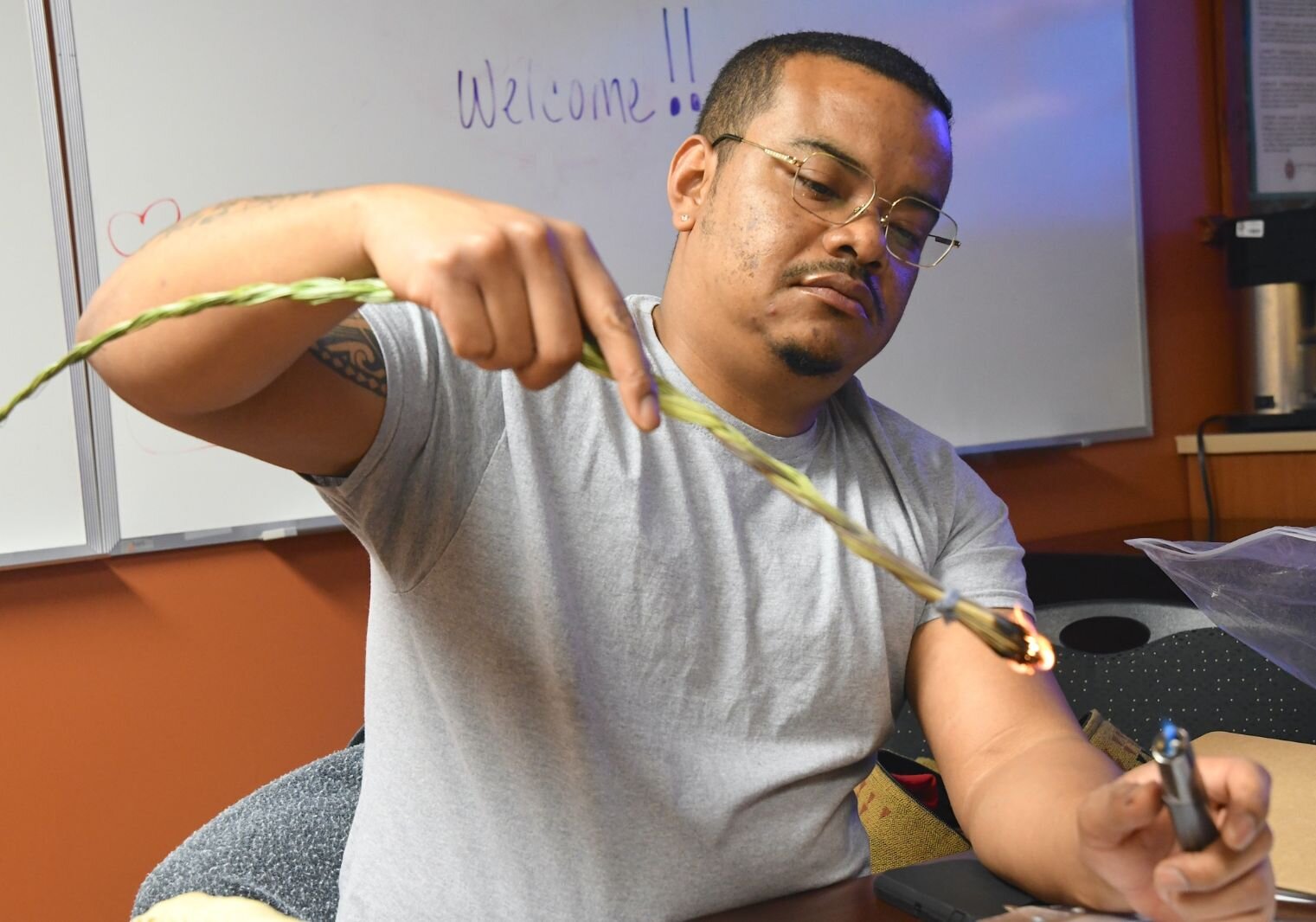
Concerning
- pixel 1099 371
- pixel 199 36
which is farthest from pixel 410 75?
pixel 1099 371

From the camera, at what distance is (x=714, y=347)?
40.7 inches

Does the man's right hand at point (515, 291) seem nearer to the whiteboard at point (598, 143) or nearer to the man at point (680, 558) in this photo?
the man at point (680, 558)

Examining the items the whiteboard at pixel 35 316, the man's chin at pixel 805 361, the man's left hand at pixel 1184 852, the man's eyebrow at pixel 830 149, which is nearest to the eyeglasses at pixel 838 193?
the man's eyebrow at pixel 830 149

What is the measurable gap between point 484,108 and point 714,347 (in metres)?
0.90

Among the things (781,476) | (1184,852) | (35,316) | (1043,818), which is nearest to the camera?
(781,476)

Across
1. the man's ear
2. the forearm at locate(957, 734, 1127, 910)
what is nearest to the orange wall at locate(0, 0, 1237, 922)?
the man's ear

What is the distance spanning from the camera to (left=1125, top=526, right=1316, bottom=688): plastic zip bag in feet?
3.17

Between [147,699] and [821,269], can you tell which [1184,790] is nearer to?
[821,269]

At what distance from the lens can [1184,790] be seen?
494mm

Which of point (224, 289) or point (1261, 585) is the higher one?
point (224, 289)

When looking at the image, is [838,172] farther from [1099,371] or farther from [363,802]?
[1099,371]

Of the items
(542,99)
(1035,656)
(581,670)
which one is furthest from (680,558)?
(542,99)

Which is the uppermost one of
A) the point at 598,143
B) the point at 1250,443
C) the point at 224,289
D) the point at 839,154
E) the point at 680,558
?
the point at 598,143

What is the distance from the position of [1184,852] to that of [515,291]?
40 centimetres
